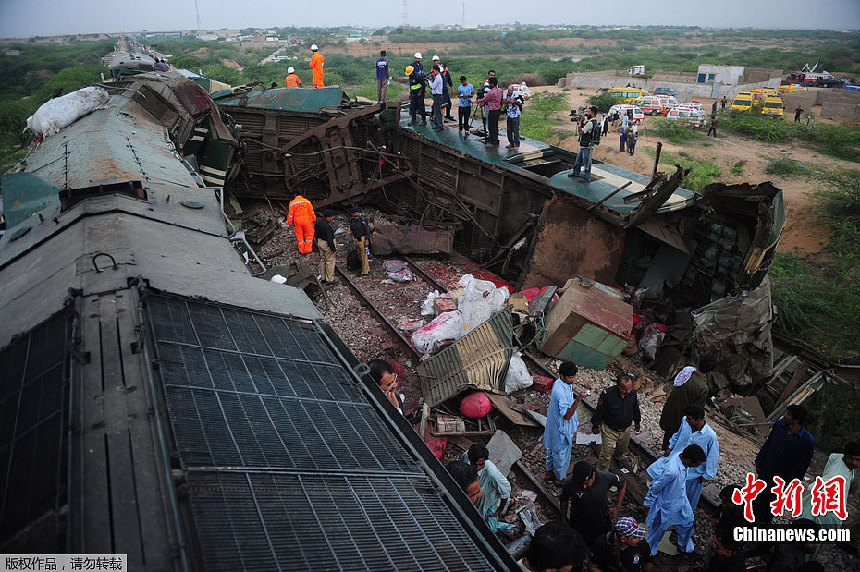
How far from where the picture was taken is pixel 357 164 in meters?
13.1

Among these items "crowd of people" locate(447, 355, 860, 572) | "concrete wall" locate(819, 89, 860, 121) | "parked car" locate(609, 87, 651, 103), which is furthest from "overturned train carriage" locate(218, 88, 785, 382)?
"concrete wall" locate(819, 89, 860, 121)

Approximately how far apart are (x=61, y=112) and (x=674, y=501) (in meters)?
10.0

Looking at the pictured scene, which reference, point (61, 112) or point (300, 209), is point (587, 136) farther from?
point (61, 112)

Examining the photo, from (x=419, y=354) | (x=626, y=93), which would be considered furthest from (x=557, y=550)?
(x=626, y=93)

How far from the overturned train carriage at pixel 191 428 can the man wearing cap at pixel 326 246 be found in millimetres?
4501

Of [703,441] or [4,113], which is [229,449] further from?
[4,113]

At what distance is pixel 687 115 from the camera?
26.7 m

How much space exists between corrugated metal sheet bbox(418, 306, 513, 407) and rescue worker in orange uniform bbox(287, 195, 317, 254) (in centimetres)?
409

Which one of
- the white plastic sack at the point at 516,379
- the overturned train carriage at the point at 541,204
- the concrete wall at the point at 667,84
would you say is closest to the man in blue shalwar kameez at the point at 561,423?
the white plastic sack at the point at 516,379

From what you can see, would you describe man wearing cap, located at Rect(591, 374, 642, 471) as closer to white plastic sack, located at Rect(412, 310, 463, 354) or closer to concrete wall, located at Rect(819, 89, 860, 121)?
white plastic sack, located at Rect(412, 310, 463, 354)

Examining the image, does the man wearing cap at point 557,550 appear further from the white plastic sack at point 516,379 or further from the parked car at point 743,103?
the parked car at point 743,103

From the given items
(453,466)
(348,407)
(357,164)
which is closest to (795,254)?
(357,164)

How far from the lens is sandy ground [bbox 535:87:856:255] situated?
50.5ft

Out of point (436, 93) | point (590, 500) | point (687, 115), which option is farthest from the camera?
point (687, 115)
